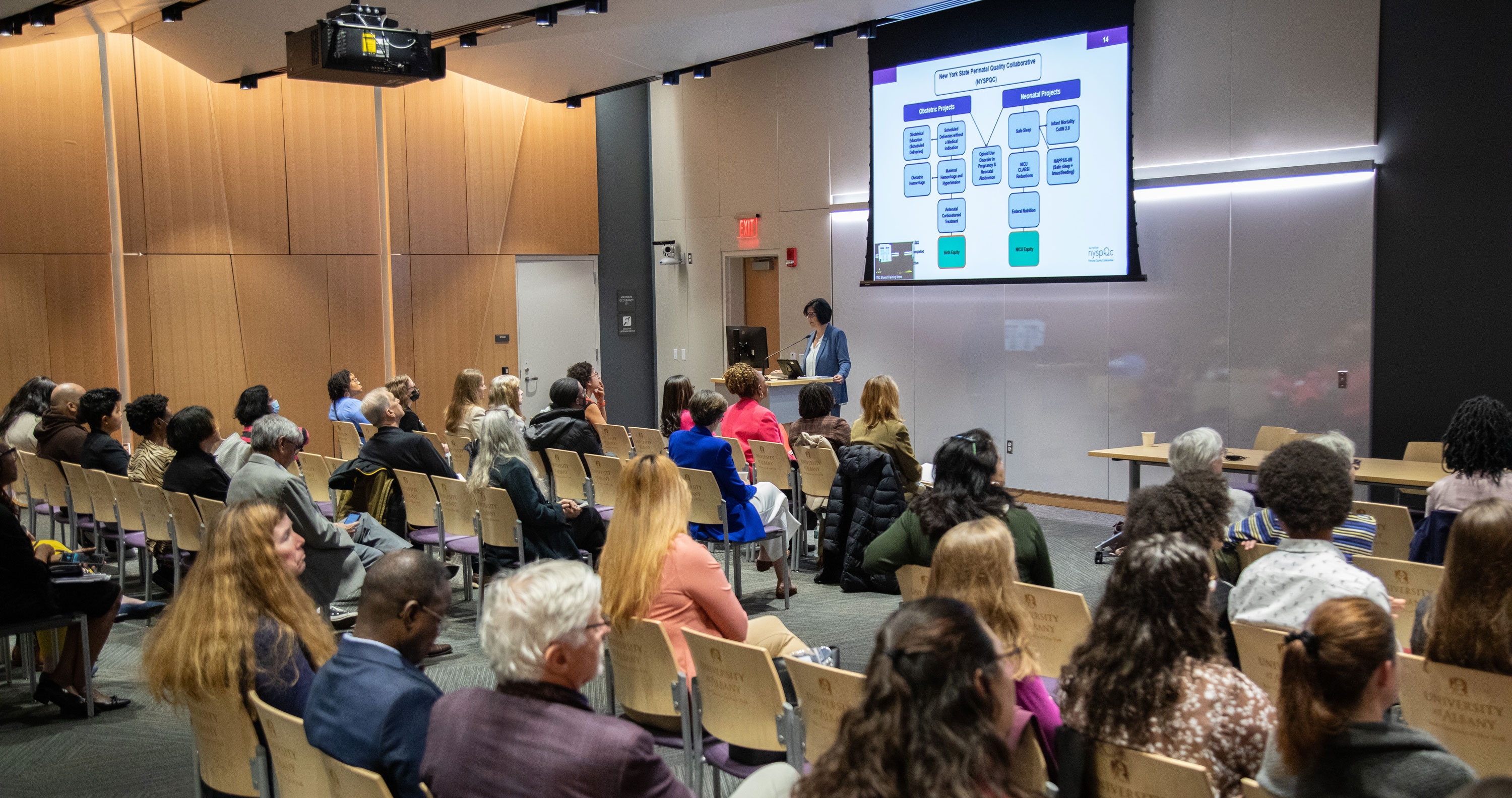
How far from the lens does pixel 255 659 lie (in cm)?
284

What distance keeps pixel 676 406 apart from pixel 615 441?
4.55 ft

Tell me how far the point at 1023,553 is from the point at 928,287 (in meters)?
6.69

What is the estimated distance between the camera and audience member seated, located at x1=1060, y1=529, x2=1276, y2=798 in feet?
7.50

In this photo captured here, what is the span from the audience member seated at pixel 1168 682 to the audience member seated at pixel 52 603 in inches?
169

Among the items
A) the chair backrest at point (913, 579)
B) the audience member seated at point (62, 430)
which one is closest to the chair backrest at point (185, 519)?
the audience member seated at point (62, 430)

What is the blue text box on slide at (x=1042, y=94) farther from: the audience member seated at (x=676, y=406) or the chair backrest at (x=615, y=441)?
the chair backrest at (x=615, y=441)

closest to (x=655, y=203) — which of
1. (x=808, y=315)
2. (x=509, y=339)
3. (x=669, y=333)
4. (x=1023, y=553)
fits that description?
(x=669, y=333)

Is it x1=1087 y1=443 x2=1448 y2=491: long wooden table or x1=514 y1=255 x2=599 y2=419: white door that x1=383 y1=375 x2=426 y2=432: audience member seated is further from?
x1=1087 y1=443 x2=1448 y2=491: long wooden table

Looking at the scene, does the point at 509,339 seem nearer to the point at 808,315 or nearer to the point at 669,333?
the point at 669,333

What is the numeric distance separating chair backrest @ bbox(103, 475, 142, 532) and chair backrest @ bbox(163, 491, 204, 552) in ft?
1.45

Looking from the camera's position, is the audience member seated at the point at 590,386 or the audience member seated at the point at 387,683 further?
the audience member seated at the point at 590,386

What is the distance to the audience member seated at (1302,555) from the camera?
3.10 m

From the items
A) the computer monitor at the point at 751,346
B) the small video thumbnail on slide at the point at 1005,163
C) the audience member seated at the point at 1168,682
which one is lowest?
the audience member seated at the point at 1168,682

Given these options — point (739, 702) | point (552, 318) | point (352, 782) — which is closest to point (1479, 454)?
point (739, 702)
